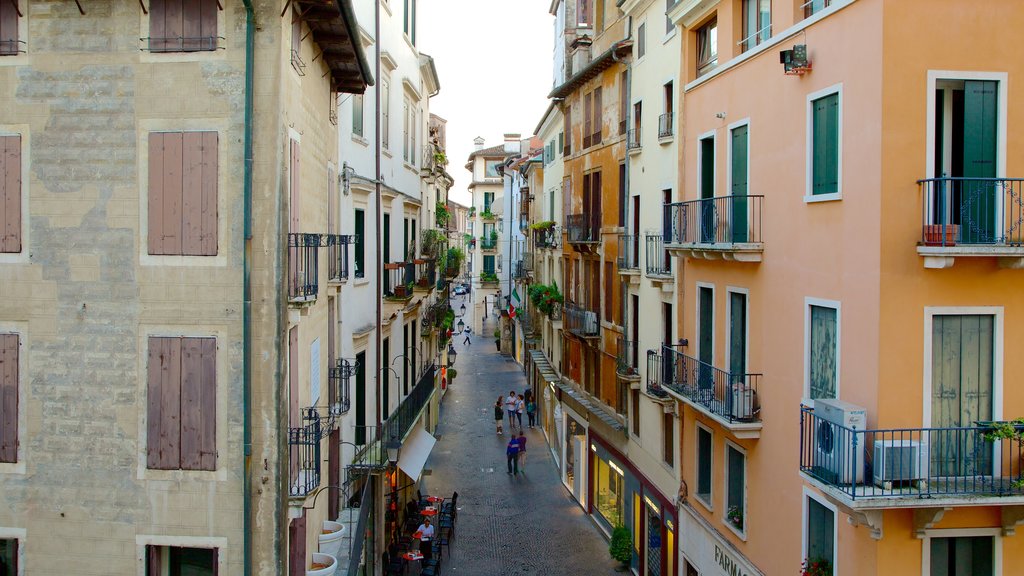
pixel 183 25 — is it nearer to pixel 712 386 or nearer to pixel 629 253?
pixel 712 386

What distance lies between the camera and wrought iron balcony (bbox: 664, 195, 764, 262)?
50.9ft

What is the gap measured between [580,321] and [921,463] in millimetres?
19916

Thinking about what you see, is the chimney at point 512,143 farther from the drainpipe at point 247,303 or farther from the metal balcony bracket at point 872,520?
→ the metal balcony bracket at point 872,520

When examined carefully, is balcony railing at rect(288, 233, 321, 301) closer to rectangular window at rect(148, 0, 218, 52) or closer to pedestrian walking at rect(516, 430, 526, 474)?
rectangular window at rect(148, 0, 218, 52)

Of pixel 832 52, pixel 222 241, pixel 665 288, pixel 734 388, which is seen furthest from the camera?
pixel 665 288

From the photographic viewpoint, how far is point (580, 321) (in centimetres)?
3084

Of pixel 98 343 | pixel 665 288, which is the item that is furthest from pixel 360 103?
pixel 98 343

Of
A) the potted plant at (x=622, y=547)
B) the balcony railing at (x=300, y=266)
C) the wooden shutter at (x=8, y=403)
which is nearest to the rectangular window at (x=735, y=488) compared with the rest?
the potted plant at (x=622, y=547)

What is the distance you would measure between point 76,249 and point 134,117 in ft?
6.08

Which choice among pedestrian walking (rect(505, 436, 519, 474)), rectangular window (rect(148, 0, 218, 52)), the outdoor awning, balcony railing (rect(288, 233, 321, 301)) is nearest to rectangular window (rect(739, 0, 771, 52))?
balcony railing (rect(288, 233, 321, 301))

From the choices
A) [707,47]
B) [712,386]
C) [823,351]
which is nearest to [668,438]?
[712,386]

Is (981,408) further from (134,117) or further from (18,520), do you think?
(18,520)

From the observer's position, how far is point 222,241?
419 inches

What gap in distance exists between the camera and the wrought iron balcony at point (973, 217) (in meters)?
11.0
